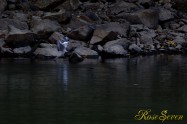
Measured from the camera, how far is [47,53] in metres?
40.7

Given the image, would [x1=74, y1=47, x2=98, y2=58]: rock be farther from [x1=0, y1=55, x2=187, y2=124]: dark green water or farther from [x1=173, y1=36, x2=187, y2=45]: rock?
[x1=173, y1=36, x2=187, y2=45]: rock

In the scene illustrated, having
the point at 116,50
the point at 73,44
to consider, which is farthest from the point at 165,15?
the point at 73,44

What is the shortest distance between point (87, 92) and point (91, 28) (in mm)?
24748

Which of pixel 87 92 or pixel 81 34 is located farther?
pixel 81 34

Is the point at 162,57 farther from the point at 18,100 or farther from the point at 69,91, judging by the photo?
the point at 18,100

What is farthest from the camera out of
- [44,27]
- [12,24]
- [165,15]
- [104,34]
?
[165,15]

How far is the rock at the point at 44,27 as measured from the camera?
44281mm

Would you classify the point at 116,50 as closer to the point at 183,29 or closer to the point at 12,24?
the point at 12,24

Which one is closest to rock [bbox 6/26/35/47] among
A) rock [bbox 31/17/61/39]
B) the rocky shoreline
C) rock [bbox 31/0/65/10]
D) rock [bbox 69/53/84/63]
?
the rocky shoreline

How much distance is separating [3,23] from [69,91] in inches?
1042

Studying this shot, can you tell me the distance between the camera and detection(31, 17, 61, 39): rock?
44281mm

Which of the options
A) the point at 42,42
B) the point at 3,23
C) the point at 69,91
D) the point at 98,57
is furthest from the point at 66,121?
the point at 3,23

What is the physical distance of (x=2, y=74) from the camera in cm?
2755

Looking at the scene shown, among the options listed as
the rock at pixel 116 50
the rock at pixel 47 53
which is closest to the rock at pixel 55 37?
the rock at pixel 47 53
